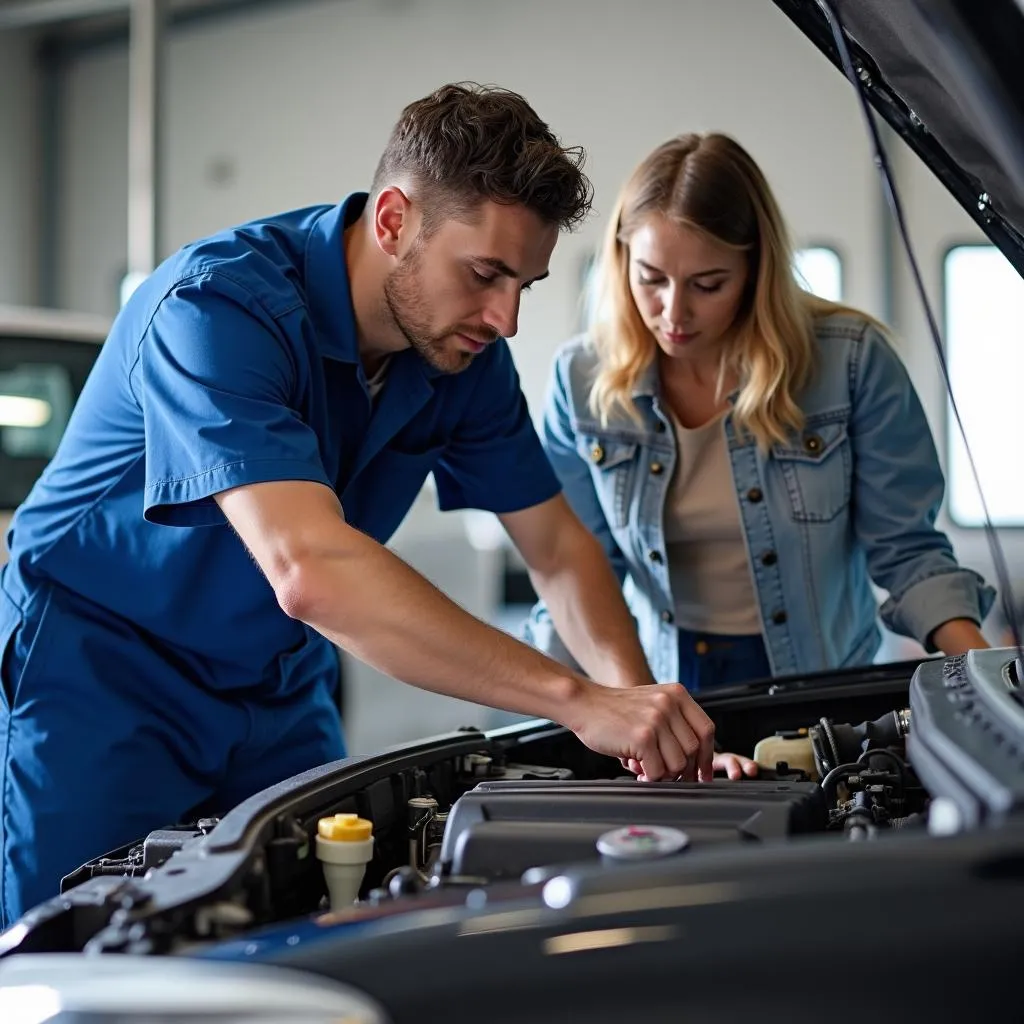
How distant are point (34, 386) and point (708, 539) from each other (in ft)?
7.79

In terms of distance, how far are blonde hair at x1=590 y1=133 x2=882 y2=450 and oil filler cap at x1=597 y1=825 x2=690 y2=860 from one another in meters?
1.16

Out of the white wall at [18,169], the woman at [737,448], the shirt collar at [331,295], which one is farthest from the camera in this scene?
the white wall at [18,169]

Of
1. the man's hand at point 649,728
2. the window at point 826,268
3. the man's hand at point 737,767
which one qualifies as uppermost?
the window at point 826,268

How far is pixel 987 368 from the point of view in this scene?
701 cm

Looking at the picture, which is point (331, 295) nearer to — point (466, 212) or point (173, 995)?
point (466, 212)

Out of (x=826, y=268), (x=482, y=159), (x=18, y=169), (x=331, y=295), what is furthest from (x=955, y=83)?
(x=18, y=169)

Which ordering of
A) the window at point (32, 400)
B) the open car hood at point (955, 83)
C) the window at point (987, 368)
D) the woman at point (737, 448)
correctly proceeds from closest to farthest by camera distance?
the open car hood at point (955, 83) < the woman at point (737, 448) < the window at point (32, 400) < the window at point (987, 368)

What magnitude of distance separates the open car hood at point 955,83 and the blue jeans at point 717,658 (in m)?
0.82

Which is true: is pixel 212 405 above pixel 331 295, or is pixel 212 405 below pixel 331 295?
below

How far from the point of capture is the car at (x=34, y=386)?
3.80m

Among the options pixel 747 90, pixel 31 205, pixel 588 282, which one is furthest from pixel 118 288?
pixel 588 282

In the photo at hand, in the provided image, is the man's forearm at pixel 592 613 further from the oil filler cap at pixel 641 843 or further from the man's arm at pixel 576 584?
the oil filler cap at pixel 641 843

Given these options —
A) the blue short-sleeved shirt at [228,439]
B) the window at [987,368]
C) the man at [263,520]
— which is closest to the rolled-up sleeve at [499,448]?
the blue short-sleeved shirt at [228,439]

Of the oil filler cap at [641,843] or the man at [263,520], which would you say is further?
the man at [263,520]
